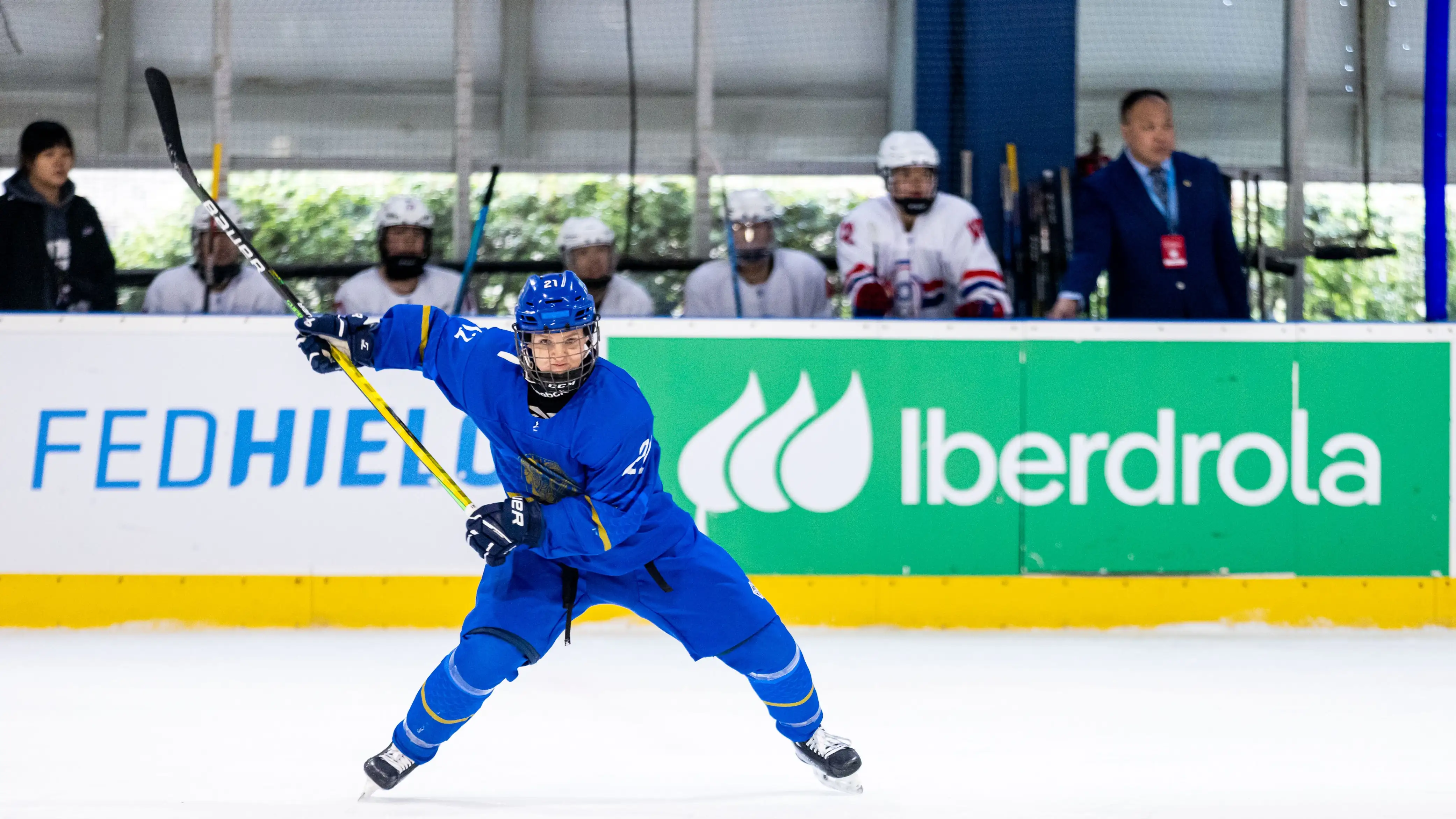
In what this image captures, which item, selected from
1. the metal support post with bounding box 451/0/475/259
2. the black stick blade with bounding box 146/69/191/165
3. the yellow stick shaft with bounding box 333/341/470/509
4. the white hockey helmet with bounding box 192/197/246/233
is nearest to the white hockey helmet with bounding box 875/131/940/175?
the metal support post with bounding box 451/0/475/259

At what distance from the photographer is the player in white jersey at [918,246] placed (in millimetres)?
5535

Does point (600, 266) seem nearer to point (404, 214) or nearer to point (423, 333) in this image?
point (404, 214)

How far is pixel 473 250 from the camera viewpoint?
588 centimetres

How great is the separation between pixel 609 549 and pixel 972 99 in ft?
12.6

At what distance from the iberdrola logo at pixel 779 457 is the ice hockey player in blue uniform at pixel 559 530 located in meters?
1.93

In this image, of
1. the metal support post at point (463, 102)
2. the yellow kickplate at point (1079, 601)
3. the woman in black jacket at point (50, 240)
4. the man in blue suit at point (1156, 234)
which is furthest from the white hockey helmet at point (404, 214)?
the man in blue suit at point (1156, 234)

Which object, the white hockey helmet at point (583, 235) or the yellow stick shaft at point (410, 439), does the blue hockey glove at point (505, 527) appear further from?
the white hockey helmet at point (583, 235)

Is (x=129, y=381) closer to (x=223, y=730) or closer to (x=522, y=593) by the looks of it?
(x=223, y=730)

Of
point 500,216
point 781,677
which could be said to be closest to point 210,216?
point 500,216

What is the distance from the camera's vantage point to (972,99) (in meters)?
6.30

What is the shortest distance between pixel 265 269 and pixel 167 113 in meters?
0.61

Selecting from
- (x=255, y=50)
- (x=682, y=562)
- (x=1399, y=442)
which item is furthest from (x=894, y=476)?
(x=255, y=50)

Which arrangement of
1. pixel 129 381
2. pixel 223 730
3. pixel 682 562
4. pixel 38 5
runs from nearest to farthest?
pixel 682 562 < pixel 223 730 < pixel 129 381 < pixel 38 5

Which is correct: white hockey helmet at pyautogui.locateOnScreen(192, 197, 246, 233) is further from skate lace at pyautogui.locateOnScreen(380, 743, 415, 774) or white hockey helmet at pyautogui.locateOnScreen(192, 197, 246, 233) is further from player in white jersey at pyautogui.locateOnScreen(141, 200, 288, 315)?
skate lace at pyautogui.locateOnScreen(380, 743, 415, 774)
